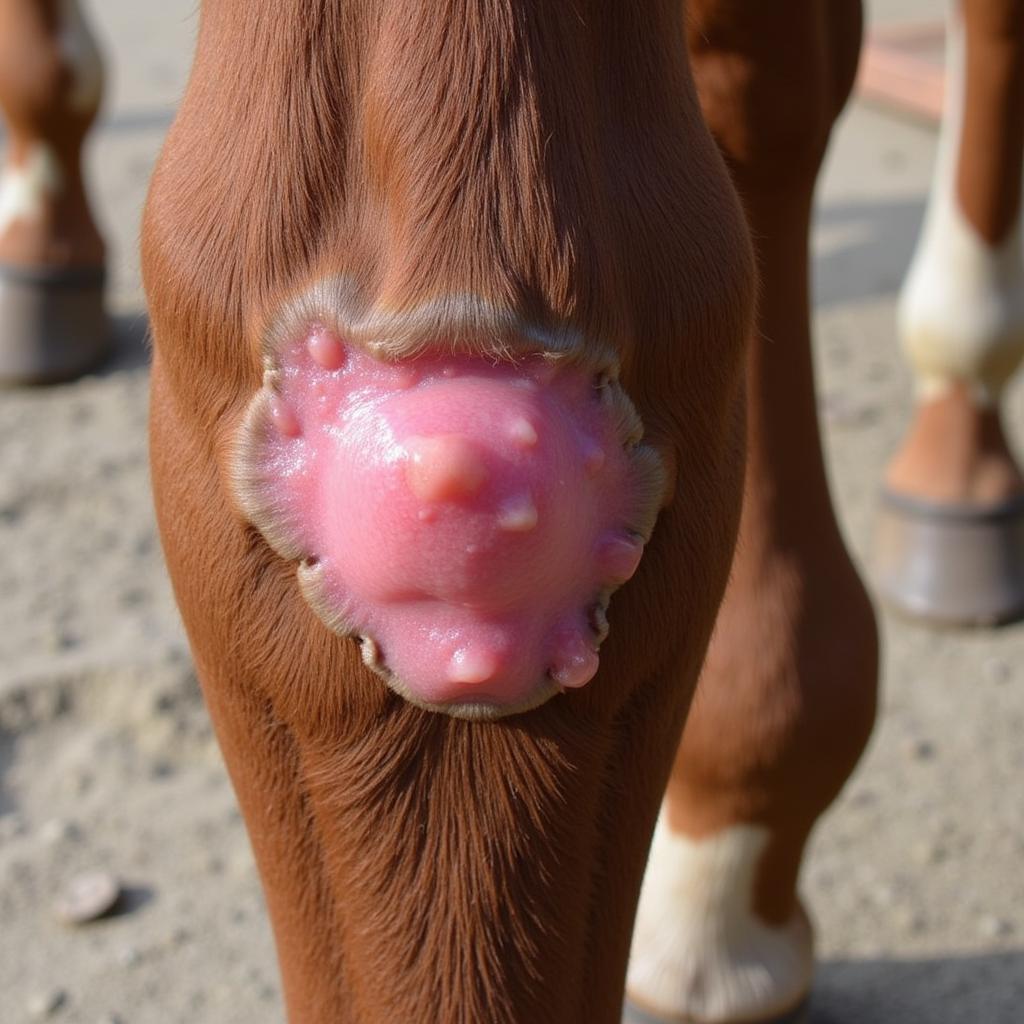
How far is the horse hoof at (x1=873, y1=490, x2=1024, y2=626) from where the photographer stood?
1.24 m

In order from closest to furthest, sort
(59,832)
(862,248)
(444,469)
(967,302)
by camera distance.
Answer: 1. (444,469)
2. (59,832)
3. (967,302)
4. (862,248)

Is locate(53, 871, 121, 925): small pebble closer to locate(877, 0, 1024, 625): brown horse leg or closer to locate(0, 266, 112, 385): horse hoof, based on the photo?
locate(877, 0, 1024, 625): brown horse leg

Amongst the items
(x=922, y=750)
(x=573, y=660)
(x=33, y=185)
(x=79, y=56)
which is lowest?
(x=922, y=750)

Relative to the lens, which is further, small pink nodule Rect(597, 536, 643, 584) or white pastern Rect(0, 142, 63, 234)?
white pastern Rect(0, 142, 63, 234)

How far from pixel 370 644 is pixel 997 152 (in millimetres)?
890

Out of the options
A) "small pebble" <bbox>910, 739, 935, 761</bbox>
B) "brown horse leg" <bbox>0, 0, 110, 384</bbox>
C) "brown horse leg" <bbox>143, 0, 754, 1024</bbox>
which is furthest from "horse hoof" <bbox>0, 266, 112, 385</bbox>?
"brown horse leg" <bbox>143, 0, 754, 1024</bbox>

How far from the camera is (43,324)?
1.62 meters

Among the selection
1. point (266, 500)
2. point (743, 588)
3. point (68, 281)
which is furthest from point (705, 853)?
point (68, 281)

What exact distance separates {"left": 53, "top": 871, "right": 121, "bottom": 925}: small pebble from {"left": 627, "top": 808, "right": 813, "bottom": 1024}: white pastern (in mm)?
361

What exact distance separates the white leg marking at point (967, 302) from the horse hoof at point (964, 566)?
9 cm

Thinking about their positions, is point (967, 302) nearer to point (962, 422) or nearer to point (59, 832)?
point (962, 422)

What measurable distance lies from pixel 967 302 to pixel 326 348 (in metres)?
0.94

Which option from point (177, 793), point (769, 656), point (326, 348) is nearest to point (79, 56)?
point (177, 793)

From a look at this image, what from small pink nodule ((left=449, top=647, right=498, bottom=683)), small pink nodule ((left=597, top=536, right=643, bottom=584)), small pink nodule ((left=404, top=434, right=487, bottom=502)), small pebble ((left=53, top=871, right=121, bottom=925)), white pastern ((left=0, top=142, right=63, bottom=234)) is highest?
small pink nodule ((left=404, top=434, right=487, bottom=502))
